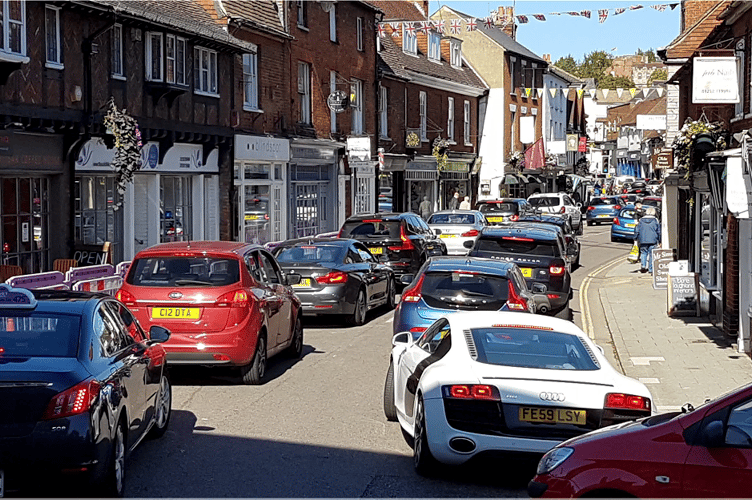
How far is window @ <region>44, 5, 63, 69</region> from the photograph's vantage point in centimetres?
1891

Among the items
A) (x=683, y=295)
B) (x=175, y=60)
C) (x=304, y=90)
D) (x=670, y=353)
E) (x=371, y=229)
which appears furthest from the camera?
(x=304, y=90)

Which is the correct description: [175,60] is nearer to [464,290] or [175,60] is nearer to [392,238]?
[392,238]

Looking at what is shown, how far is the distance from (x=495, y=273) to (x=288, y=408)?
3.09m

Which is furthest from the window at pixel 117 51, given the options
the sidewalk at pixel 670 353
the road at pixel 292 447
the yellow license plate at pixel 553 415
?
the yellow license plate at pixel 553 415

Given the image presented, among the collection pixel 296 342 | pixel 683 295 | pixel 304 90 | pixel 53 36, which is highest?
pixel 304 90

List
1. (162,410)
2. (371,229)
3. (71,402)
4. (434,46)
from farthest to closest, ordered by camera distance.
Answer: (434,46) → (371,229) → (162,410) → (71,402)

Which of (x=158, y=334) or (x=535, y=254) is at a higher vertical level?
(x=535, y=254)

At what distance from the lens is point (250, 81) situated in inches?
1124

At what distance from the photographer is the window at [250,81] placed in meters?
28.2

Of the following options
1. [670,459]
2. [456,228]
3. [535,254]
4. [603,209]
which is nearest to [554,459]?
[670,459]

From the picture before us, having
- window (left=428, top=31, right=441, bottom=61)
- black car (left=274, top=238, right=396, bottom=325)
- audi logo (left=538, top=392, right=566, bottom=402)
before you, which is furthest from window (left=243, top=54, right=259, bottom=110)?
audi logo (left=538, top=392, right=566, bottom=402)

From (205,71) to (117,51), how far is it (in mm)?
4128

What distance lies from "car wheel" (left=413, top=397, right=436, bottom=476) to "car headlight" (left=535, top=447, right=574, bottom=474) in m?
1.81

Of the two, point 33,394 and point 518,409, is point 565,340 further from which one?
point 33,394
